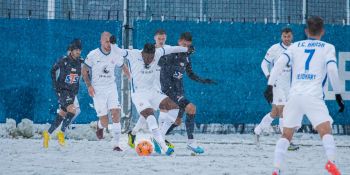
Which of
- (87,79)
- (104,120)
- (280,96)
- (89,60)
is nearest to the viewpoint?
(87,79)

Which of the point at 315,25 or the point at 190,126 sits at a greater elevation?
the point at 315,25

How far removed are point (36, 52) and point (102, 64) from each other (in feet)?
12.3

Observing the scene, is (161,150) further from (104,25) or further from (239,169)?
(104,25)

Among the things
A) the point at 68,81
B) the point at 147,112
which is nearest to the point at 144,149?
the point at 147,112

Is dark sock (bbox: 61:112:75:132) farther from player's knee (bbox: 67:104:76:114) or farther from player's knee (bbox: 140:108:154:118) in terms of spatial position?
player's knee (bbox: 140:108:154:118)

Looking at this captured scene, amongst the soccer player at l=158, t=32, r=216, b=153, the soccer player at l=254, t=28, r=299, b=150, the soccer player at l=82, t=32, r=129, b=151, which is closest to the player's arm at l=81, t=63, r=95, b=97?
the soccer player at l=82, t=32, r=129, b=151

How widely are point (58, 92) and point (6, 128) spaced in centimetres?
188

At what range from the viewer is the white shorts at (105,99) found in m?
14.2

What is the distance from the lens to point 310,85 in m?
8.49

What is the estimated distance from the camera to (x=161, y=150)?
12734mm

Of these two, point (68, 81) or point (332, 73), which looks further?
point (68, 81)

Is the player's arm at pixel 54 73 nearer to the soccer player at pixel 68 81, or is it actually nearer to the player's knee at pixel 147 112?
the soccer player at pixel 68 81

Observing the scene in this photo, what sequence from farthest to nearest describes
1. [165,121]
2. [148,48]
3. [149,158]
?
1. [165,121]
2. [148,48]
3. [149,158]

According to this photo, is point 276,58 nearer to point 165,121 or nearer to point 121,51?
point 165,121
